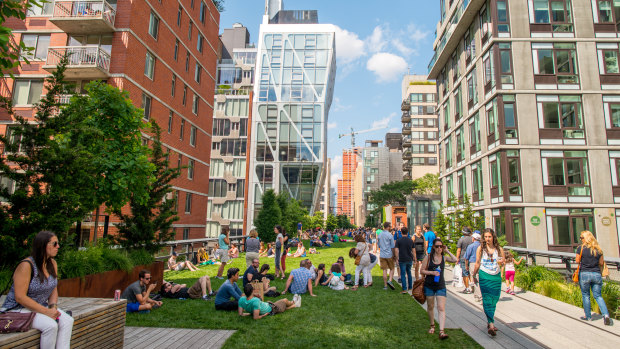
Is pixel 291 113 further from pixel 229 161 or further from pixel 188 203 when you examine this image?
pixel 188 203

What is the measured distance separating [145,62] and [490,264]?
22495 millimetres

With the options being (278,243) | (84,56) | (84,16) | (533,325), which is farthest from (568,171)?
(84,16)

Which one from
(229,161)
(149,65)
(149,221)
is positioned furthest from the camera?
(229,161)

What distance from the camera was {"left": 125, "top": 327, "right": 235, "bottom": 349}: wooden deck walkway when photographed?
6.05 m

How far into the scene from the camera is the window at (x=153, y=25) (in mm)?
23219

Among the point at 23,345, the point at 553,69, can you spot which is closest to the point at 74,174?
the point at 23,345

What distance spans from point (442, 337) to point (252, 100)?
Answer: 5787 cm

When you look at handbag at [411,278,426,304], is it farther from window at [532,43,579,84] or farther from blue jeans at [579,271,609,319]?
window at [532,43,579,84]

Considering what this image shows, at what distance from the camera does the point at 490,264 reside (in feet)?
23.0

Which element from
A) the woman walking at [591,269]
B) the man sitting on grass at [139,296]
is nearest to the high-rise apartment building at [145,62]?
the man sitting on grass at [139,296]

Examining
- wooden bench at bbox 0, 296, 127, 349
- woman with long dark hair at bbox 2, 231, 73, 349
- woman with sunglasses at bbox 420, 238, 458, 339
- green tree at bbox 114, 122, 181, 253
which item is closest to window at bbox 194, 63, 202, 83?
green tree at bbox 114, 122, 181, 253

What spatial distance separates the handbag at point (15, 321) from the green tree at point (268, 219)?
89.0ft

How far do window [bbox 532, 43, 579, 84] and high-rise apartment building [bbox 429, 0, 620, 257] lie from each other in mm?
58

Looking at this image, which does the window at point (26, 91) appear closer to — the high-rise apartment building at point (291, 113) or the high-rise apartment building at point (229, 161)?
the high-rise apartment building at point (229, 161)
